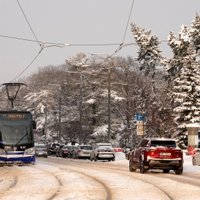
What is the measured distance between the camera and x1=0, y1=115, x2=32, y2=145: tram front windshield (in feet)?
114

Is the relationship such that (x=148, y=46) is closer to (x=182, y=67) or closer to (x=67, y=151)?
(x=182, y=67)

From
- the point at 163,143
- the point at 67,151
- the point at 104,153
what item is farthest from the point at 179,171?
the point at 67,151

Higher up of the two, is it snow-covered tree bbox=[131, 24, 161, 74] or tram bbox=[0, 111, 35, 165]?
snow-covered tree bbox=[131, 24, 161, 74]

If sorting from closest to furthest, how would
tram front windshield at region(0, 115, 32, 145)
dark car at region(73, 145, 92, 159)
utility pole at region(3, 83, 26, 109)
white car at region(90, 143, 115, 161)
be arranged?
tram front windshield at region(0, 115, 32, 145)
utility pole at region(3, 83, 26, 109)
white car at region(90, 143, 115, 161)
dark car at region(73, 145, 92, 159)

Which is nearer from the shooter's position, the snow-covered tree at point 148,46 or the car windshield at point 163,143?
the car windshield at point 163,143

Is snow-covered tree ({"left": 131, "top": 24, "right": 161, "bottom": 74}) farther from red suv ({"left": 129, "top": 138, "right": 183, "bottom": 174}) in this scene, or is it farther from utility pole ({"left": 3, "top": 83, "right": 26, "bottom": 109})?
red suv ({"left": 129, "top": 138, "right": 183, "bottom": 174})

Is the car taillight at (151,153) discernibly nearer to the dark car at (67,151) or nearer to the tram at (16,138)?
the tram at (16,138)

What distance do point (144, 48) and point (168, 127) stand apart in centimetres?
1508

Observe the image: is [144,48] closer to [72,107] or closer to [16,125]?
[72,107]

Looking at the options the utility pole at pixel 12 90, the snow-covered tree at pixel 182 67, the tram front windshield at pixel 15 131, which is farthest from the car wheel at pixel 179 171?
the snow-covered tree at pixel 182 67

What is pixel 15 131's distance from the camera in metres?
35.0

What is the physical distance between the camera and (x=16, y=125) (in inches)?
1383

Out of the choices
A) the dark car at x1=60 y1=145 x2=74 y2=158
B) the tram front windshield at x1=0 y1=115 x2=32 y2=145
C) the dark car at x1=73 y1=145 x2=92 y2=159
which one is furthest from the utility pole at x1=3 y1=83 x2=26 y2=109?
the dark car at x1=73 y1=145 x2=92 y2=159

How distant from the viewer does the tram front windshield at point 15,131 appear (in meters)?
34.7
